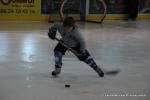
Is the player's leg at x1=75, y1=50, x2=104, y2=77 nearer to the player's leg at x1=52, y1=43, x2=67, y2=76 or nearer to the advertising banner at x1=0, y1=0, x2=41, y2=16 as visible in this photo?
the player's leg at x1=52, y1=43, x2=67, y2=76

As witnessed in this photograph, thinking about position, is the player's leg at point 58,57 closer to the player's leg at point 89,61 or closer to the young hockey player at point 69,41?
the young hockey player at point 69,41

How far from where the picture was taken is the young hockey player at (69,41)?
19.9 feet

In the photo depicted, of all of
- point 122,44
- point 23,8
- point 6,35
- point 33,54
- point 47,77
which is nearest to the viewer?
point 47,77

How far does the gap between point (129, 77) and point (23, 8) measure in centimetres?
660

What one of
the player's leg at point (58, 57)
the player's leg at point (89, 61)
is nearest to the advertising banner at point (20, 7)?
the player's leg at point (58, 57)

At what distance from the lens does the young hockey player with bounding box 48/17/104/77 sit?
607 centimetres

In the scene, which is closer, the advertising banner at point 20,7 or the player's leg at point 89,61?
the player's leg at point 89,61

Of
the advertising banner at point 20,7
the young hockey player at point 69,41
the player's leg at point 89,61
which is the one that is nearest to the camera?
the young hockey player at point 69,41

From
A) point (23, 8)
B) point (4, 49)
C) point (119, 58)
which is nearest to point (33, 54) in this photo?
point (4, 49)

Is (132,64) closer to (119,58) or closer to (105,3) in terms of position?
(119,58)

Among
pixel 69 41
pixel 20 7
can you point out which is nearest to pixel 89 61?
pixel 69 41

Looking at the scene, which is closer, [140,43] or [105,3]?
[140,43]

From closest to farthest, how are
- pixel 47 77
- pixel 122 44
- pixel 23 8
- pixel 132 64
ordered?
pixel 47 77
pixel 132 64
pixel 122 44
pixel 23 8

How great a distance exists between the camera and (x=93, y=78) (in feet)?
20.6
